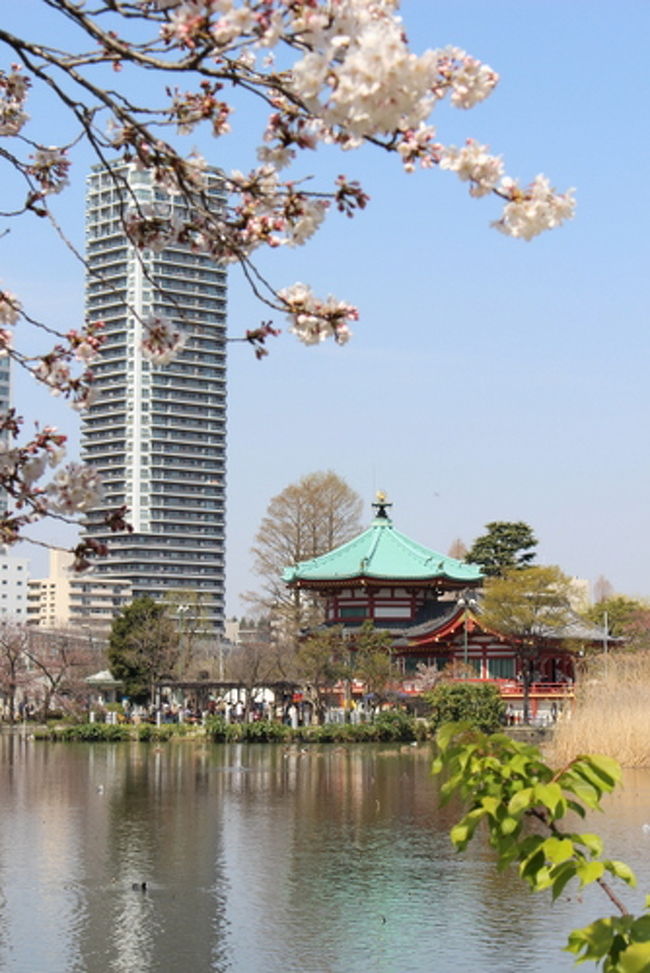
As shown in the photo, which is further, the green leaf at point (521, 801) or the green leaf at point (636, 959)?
the green leaf at point (521, 801)

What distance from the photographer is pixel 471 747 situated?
4.46 m

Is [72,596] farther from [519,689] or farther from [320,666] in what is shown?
[320,666]

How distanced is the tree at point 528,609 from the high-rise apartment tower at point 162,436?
6098cm

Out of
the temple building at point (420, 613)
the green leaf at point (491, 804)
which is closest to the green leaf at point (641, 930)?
the green leaf at point (491, 804)

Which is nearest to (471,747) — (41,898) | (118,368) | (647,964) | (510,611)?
(647,964)

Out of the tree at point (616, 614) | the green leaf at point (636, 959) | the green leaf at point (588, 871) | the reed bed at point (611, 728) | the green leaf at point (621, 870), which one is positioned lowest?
the reed bed at point (611, 728)

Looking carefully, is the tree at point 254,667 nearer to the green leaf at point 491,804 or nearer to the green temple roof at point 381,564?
the green temple roof at point 381,564

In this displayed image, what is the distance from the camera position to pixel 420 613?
48.2m

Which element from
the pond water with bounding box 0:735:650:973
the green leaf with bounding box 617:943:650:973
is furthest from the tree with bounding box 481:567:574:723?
the green leaf with bounding box 617:943:650:973

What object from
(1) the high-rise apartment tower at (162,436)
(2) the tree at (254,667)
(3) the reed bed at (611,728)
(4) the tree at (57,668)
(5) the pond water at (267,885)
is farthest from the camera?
(1) the high-rise apartment tower at (162,436)

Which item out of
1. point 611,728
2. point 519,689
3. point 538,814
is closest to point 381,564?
point 519,689

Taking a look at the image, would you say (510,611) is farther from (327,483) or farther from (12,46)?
(12,46)

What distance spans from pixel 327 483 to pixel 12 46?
157 ft

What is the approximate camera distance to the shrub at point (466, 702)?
36.1 meters
